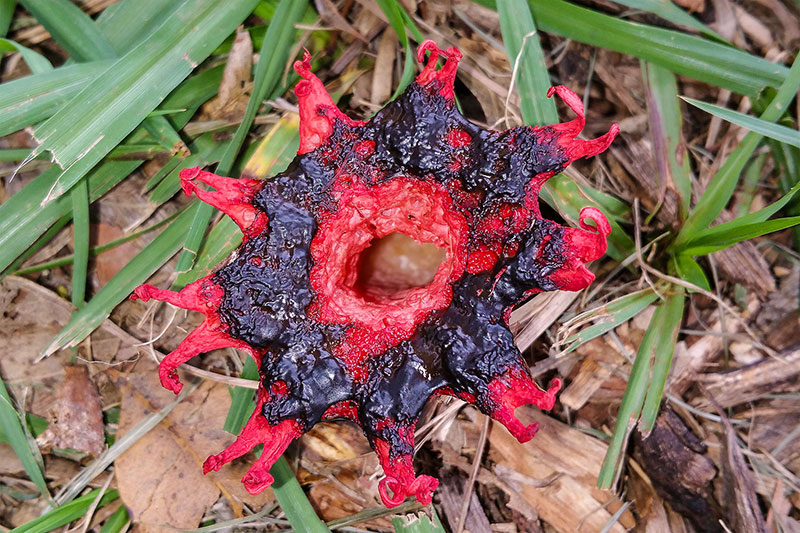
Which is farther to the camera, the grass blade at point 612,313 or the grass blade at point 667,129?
the grass blade at point 667,129

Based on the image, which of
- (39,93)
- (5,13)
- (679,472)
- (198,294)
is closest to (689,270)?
(679,472)

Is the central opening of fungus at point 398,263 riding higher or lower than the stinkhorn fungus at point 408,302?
lower

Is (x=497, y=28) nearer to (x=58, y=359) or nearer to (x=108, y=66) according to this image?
(x=108, y=66)

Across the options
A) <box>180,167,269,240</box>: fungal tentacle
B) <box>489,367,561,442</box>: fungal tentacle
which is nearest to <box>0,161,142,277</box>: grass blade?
<box>180,167,269,240</box>: fungal tentacle

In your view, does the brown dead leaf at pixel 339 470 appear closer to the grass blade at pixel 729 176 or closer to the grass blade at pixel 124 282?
the grass blade at pixel 124 282

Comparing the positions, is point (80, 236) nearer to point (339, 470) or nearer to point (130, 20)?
point (130, 20)

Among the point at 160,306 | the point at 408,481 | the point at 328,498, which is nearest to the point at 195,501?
the point at 328,498

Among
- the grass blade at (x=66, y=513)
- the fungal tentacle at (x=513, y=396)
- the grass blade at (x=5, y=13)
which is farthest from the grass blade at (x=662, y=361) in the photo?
the grass blade at (x=5, y=13)
